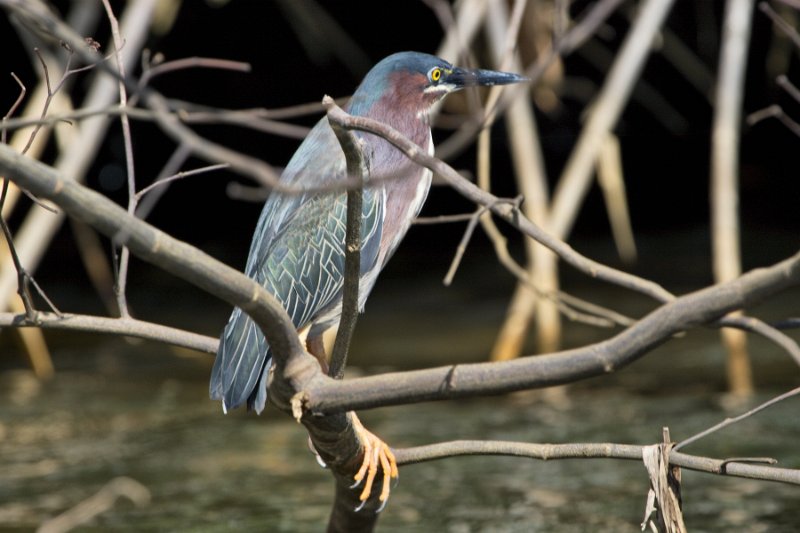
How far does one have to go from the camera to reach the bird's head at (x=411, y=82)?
8.91 feet

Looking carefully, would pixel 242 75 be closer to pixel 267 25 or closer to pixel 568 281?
pixel 267 25

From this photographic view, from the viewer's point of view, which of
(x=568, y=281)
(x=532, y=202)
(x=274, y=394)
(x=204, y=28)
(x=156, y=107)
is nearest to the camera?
(x=156, y=107)

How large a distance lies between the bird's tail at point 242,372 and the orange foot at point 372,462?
0.62ft

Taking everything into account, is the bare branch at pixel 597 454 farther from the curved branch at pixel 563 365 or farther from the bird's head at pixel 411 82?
the bird's head at pixel 411 82

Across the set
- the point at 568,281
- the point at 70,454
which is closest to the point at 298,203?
the point at 70,454

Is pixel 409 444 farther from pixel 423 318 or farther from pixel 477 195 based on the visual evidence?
pixel 477 195

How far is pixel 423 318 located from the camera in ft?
22.5

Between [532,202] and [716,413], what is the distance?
1.14m

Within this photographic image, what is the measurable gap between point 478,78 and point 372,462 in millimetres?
906

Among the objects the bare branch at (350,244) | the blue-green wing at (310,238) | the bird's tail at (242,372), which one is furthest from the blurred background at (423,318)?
the bird's tail at (242,372)

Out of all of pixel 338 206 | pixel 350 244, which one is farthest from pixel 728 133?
pixel 350 244

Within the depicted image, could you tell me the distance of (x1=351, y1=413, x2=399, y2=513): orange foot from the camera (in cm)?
230

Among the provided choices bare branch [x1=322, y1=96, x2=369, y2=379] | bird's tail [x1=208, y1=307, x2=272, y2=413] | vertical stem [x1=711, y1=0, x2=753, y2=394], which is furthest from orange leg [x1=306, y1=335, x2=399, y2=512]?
vertical stem [x1=711, y1=0, x2=753, y2=394]

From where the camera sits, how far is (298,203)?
8.75 feet
